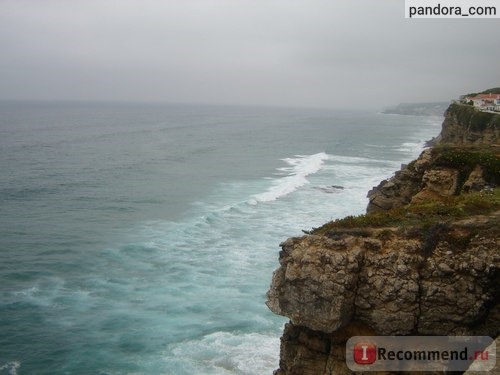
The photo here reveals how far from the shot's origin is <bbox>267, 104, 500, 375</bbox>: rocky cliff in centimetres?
1407

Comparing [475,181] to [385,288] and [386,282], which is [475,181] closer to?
[386,282]

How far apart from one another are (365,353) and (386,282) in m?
2.20

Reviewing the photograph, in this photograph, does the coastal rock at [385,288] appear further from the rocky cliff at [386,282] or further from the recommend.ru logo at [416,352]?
the recommend.ru logo at [416,352]

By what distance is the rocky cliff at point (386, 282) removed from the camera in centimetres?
1407

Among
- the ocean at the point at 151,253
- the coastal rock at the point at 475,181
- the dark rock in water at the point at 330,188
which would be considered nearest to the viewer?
the coastal rock at the point at 475,181

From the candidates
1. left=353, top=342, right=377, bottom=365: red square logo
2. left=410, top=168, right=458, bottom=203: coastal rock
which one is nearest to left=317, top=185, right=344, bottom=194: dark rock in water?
left=410, top=168, right=458, bottom=203: coastal rock

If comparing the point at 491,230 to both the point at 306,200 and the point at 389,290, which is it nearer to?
the point at 389,290

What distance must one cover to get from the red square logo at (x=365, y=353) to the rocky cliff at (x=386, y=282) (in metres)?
0.42

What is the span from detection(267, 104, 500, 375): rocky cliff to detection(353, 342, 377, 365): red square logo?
1.37 ft

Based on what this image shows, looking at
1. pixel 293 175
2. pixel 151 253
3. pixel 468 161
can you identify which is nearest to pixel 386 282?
pixel 468 161

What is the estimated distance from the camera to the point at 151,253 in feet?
137

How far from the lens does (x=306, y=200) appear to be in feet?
193

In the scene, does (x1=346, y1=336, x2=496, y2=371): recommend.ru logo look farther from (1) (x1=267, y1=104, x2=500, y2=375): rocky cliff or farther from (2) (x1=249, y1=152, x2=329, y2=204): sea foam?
(2) (x1=249, y1=152, x2=329, y2=204): sea foam

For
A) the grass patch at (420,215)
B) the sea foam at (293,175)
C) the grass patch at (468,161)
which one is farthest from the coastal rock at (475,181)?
the sea foam at (293,175)
